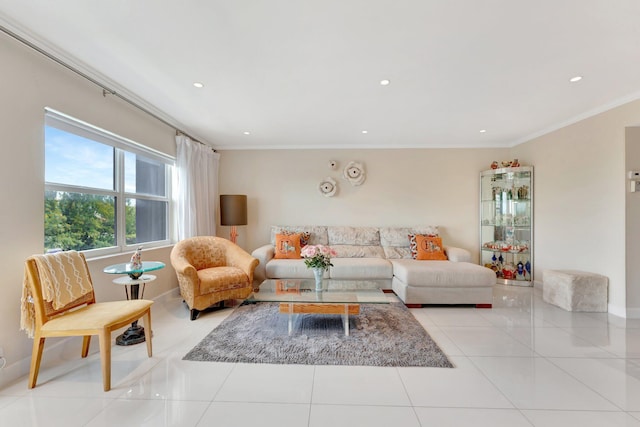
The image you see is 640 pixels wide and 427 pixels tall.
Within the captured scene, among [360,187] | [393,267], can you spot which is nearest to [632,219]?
[393,267]

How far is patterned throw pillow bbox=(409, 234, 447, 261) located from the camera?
4.04 meters

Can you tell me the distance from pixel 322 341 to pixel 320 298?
0.36 metres

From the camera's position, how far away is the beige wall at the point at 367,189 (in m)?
4.70

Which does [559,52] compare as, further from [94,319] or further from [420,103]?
[94,319]

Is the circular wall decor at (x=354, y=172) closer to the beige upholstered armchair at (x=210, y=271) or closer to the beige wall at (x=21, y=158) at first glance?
the beige upholstered armchair at (x=210, y=271)

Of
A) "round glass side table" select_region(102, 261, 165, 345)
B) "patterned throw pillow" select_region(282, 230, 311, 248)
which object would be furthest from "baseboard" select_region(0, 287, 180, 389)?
"patterned throw pillow" select_region(282, 230, 311, 248)

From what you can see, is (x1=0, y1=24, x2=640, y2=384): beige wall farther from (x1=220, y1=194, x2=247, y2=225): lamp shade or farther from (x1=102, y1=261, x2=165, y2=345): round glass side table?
(x1=220, y1=194, x2=247, y2=225): lamp shade

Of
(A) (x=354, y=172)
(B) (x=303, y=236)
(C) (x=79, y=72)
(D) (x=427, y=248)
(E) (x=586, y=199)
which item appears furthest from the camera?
(A) (x=354, y=172)

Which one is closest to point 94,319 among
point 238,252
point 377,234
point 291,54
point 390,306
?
point 238,252

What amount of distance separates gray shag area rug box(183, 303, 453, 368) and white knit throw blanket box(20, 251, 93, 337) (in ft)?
3.03

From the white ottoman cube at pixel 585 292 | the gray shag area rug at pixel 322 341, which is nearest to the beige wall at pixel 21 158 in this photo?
the gray shag area rug at pixel 322 341

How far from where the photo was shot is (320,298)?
2.50m

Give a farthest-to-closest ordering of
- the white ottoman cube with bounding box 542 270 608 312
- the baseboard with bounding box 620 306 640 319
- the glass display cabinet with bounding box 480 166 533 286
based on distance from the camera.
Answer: the glass display cabinet with bounding box 480 166 533 286 < the white ottoman cube with bounding box 542 270 608 312 < the baseboard with bounding box 620 306 640 319

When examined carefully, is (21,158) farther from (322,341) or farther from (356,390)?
(356,390)
